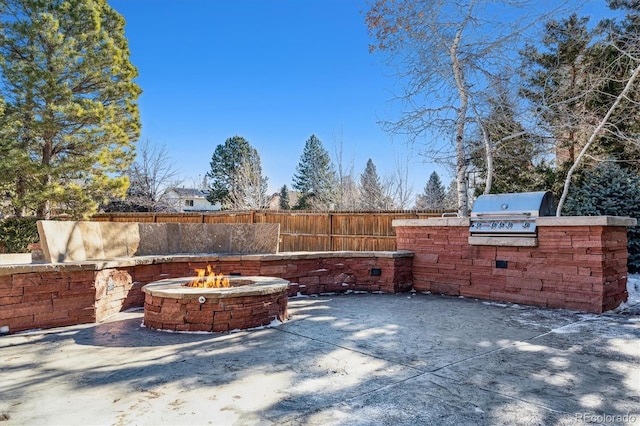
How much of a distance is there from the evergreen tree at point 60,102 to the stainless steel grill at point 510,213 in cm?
1105

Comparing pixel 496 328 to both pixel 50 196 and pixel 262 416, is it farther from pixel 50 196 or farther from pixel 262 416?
pixel 50 196

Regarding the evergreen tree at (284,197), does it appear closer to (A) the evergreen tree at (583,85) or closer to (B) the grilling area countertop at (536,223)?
(A) the evergreen tree at (583,85)

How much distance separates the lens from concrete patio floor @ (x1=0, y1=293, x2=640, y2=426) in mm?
2090

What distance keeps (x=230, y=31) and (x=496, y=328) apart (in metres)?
10.7

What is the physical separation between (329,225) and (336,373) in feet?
29.3

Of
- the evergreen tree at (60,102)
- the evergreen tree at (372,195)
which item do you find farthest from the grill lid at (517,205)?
the evergreen tree at (372,195)

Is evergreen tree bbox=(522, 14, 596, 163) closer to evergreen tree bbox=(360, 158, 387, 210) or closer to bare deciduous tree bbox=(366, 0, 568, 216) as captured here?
bare deciduous tree bbox=(366, 0, 568, 216)

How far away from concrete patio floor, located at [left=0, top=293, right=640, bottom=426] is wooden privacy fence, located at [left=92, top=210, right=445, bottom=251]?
20.5 feet

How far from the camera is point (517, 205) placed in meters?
5.41

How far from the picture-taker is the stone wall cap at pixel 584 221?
462cm

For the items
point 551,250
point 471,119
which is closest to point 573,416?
point 551,250

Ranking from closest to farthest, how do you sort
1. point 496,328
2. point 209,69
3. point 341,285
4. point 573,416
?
1. point 573,416
2. point 496,328
3. point 341,285
4. point 209,69

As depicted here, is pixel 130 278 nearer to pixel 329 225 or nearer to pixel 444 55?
pixel 444 55

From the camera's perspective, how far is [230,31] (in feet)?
36.7
